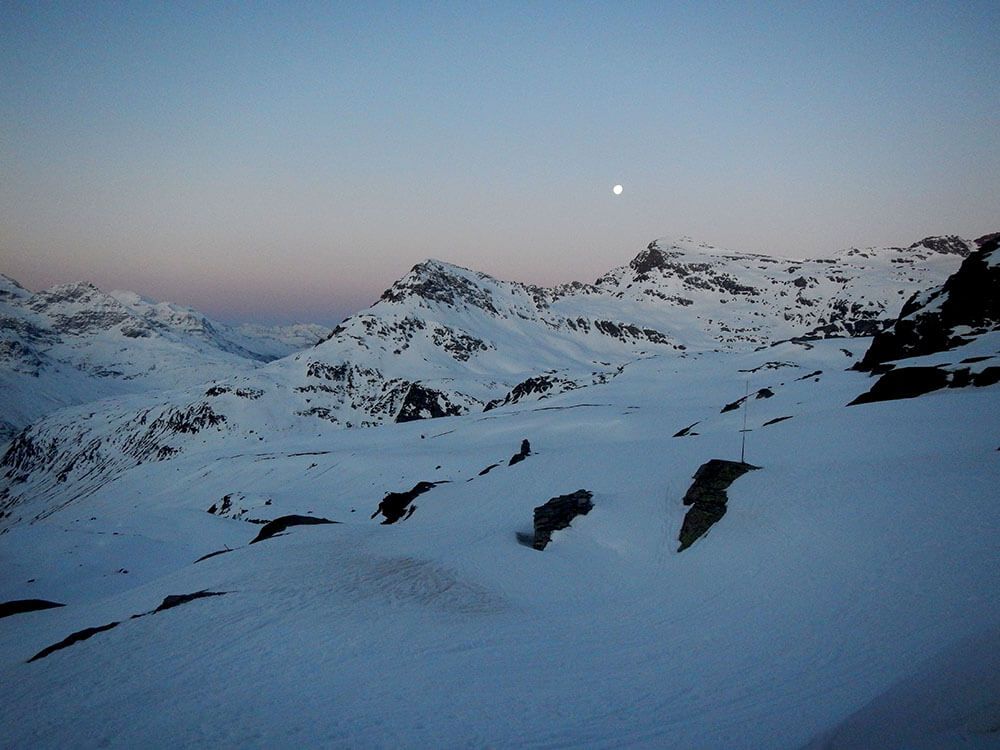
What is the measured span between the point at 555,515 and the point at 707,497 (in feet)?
18.8

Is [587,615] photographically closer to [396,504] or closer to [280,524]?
[280,524]

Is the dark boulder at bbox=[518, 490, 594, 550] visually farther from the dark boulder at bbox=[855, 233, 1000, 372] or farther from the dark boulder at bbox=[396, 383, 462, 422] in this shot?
the dark boulder at bbox=[396, 383, 462, 422]

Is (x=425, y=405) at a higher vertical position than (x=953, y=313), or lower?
lower

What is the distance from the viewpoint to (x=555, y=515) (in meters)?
19.5

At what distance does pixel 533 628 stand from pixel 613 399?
209 feet

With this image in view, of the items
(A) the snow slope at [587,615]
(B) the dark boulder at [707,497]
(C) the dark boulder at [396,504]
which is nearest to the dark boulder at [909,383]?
(A) the snow slope at [587,615]

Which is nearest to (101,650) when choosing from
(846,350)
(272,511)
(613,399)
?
(272,511)

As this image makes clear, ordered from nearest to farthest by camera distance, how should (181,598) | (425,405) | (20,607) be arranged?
(181,598), (20,607), (425,405)

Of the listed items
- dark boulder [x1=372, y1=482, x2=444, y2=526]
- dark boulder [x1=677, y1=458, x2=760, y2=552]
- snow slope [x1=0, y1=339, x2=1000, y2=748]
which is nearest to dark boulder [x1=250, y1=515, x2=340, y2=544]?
snow slope [x1=0, y1=339, x2=1000, y2=748]

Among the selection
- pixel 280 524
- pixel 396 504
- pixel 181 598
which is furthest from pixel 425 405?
pixel 181 598

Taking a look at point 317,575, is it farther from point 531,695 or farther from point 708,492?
point 708,492

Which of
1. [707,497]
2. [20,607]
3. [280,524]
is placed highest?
[707,497]

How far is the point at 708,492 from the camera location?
17641 millimetres

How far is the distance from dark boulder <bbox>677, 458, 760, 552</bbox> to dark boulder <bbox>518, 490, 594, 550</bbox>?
4.01 meters
